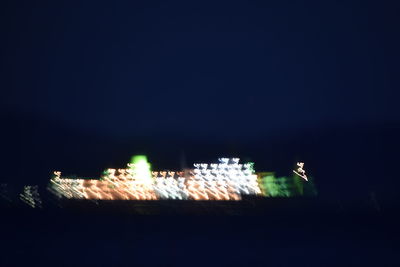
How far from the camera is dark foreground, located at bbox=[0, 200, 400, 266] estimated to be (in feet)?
34.3

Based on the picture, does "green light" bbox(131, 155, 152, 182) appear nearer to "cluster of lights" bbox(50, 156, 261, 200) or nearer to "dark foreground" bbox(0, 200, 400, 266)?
"cluster of lights" bbox(50, 156, 261, 200)

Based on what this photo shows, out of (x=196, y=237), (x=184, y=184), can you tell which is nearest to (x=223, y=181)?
(x=184, y=184)

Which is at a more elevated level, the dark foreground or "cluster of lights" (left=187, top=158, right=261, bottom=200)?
"cluster of lights" (left=187, top=158, right=261, bottom=200)

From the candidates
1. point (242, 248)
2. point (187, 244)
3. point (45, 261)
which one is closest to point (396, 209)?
point (242, 248)

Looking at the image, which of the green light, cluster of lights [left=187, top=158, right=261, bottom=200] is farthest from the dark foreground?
the green light

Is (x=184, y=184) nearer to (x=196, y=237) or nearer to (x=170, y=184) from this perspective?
(x=170, y=184)

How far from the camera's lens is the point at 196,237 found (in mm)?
13398

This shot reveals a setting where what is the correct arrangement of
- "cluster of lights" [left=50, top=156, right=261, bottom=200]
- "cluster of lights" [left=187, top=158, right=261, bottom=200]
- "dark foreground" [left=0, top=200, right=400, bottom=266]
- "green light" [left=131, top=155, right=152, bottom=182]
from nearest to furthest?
1. "dark foreground" [left=0, top=200, right=400, bottom=266]
2. "cluster of lights" [left=187, top=158, right=261, bottom=200]
3. "cluster of lights" [left=50, top=156, right=261, bottom=200]
4. "green light" [left=131, top=155, right=152, bottom=182]

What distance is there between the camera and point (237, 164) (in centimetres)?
2075

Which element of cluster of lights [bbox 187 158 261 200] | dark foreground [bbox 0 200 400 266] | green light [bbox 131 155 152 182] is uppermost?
green light [bbox 131 155 152 182]

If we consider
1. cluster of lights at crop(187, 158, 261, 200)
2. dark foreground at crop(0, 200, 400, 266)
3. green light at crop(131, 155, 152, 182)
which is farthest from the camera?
green light at crop(131, 155, 152, 182)

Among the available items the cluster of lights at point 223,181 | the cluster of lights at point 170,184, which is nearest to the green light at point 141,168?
the cluster of lights at point 170,184

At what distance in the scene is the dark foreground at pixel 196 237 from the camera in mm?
10445

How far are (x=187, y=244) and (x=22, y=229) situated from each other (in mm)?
5300
